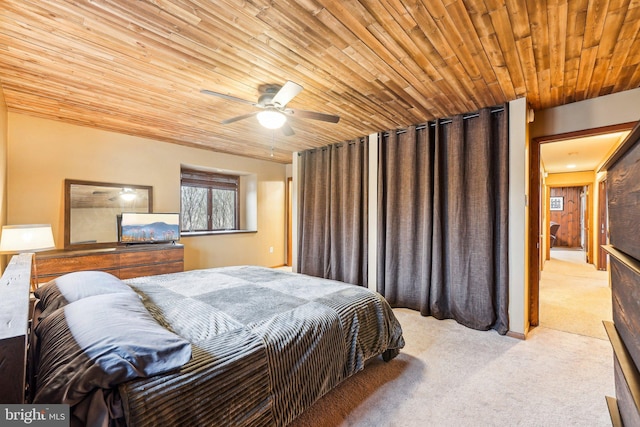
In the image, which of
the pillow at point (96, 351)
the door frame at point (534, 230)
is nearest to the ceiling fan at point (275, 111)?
the pillow at point (96, 351)

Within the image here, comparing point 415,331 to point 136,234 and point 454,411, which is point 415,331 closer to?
point 454,411

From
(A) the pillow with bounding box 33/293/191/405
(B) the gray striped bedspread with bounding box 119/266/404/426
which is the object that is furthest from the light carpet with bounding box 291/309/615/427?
(A) the pillow with bounding box 33/293/191/405

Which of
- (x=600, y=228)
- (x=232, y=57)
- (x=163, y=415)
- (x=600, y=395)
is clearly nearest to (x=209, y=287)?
(x=163, y=415)

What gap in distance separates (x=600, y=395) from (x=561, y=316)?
5.67ft

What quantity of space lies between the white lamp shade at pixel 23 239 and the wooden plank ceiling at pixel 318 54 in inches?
49.5

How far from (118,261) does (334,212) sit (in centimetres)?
293

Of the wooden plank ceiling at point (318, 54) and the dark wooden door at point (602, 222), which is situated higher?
the wooden plank ceiling at point (318, 54)

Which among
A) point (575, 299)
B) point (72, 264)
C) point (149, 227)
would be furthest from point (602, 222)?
point (72, 264)

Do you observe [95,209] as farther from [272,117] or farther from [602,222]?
[602,222]

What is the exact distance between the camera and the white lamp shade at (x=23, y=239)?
7.93 feet

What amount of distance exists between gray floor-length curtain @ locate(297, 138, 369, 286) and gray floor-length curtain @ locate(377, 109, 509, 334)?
1.18 feet

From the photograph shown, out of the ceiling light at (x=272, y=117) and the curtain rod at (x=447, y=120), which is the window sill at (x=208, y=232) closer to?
the ceiling light at (x=272, y=117)

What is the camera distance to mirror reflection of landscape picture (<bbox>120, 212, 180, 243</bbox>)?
3.91m

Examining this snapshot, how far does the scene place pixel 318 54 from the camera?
6.68 ft
